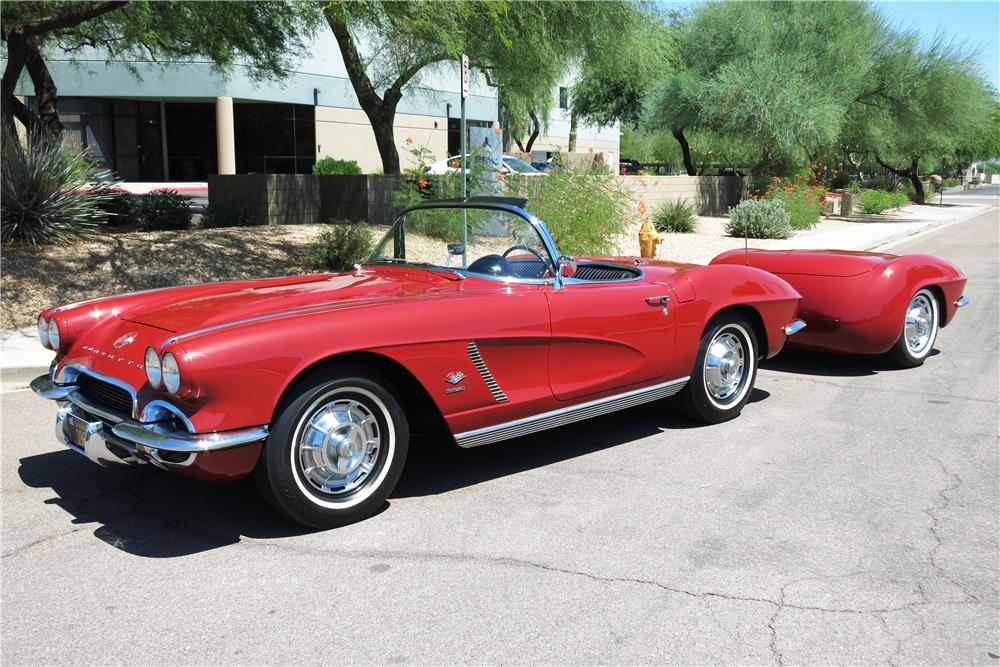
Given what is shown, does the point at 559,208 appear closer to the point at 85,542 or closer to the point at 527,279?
the point at 527,279

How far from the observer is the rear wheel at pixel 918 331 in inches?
304

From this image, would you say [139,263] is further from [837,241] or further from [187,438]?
[837,241]

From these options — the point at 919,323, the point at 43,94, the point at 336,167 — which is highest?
the point at 43,94

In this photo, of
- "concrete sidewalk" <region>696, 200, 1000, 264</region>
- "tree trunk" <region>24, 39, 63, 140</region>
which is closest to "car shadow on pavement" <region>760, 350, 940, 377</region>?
"concrete sidewalk" <region>696, 200, 1000, 264</region>

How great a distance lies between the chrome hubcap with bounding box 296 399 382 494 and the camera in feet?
13.4

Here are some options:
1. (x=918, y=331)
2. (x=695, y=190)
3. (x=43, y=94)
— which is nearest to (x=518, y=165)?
(x=695, y=190)

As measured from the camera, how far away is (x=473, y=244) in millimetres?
5363

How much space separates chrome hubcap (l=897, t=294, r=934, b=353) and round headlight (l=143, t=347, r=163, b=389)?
20.5ft

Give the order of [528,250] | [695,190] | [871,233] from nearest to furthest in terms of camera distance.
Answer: [528,250]
[871,233]
[695,190]

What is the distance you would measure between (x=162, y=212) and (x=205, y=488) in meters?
10.2

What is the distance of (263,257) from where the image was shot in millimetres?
A: 12445

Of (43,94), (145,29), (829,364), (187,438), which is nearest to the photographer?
(187,438)

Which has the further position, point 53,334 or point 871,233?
Answer: point 871,233

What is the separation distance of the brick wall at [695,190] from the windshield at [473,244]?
17.4 meters
